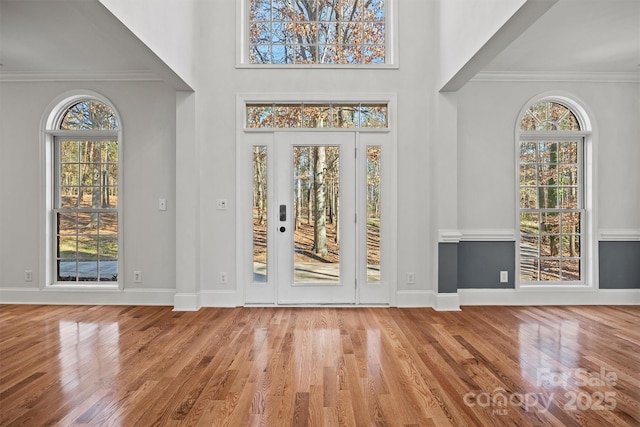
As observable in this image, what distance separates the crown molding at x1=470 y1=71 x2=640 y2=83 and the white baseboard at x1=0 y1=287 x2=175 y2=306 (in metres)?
4.51

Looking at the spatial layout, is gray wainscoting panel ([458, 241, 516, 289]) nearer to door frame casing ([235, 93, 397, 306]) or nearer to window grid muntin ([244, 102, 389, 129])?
door frame casing ([235, 93, 397, 306])

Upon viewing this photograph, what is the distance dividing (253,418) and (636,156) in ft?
17.2

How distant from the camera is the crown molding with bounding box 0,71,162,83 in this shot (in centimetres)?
470

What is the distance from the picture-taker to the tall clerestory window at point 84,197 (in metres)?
4.91

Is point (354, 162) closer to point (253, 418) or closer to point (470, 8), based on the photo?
point (470, 8)

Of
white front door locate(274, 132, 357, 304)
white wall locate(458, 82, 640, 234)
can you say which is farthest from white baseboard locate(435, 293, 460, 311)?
white front door locate(274, 132, 357, 304)

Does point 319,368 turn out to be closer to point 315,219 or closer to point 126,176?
point 315,219

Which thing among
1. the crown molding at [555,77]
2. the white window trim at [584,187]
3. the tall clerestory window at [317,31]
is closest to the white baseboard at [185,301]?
the tall clerestory window at [317,31]

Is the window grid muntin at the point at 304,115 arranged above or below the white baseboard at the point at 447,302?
above

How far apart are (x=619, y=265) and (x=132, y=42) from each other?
18.5 ft

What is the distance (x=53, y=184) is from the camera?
4918 millimetres

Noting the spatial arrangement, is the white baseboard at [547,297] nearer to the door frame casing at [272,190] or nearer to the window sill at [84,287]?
the door frame casing at [272,190]

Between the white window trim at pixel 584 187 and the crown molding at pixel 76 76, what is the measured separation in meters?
4.45

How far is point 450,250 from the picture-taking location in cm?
453
